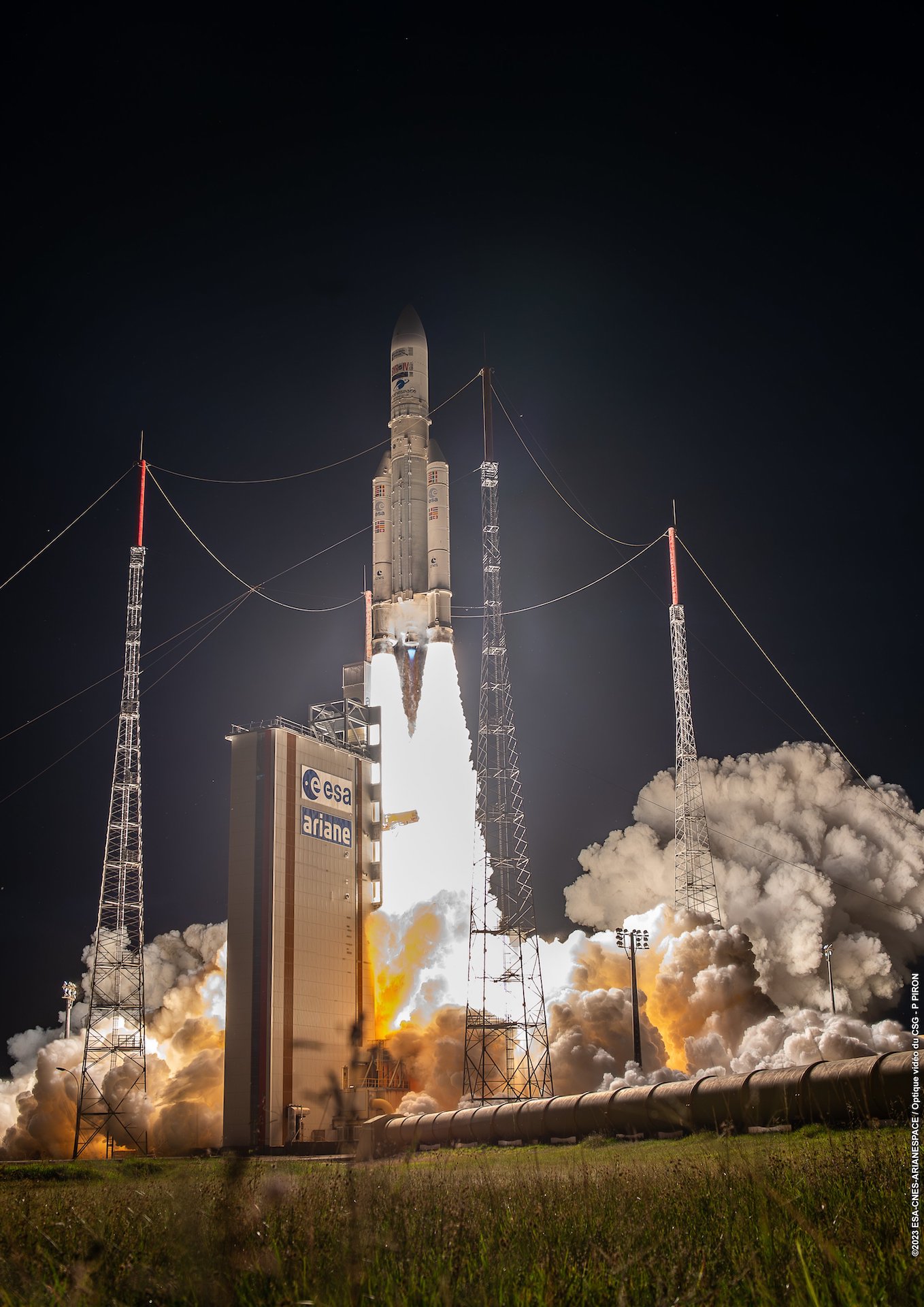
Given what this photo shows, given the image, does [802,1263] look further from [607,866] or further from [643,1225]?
[607,866]

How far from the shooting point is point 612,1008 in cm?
5812

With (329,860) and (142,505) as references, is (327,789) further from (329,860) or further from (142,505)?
(142,505)

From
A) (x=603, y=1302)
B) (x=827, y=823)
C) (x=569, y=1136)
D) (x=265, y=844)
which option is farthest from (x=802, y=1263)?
(x=827, y=823)

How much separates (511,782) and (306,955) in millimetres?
11867

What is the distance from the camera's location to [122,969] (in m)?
53.7

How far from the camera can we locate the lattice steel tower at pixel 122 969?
5150 cm

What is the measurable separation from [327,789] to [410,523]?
14599 millimetres

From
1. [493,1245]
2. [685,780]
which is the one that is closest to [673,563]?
[685,780]

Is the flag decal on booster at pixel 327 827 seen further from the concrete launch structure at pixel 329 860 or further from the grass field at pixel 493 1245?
the grass field at pixel 493 1245

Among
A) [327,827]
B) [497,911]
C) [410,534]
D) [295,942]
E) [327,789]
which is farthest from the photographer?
[410,534]

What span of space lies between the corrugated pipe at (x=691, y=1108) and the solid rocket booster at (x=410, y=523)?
25.4 meters

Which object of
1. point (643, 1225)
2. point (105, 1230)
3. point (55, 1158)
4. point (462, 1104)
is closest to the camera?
point (643, 1225)

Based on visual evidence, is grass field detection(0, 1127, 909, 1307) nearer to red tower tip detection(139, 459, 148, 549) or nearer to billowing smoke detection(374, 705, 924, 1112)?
billowing smoke detection(374, 705, 924, 1112)

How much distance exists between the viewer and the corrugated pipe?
91.5 feet
